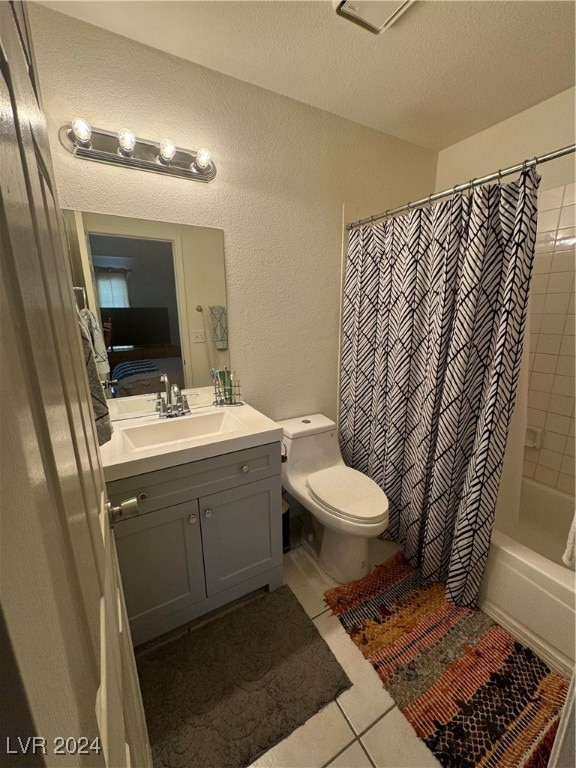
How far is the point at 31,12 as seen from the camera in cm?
110

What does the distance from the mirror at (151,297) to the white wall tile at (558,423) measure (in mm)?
1859

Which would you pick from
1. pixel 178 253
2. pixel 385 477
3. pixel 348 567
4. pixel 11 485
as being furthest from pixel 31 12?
pixel 348 567

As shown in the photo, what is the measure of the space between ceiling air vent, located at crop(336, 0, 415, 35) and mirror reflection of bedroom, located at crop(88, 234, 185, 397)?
108 centimetres

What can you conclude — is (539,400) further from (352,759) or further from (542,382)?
(352,759)

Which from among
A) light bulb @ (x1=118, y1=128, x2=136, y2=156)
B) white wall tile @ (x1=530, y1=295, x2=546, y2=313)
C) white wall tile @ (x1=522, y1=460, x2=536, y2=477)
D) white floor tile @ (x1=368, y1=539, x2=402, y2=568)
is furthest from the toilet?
light bulb @ (x1=118, y1=128, x2=136, y2=156)

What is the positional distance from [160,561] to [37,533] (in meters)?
1.21

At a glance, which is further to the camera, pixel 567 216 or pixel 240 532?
pixel 567 216

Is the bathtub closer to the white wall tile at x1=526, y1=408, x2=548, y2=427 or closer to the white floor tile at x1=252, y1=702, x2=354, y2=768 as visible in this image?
the white wall tile at x1=526, y1=408, x2=548, y2=427

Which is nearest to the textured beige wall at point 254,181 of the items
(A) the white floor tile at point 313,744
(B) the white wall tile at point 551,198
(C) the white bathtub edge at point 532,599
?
(B) the white wall tile at point 551,198

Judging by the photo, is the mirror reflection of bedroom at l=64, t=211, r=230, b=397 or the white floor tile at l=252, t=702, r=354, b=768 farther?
the mirror reflection of bedroom at l=64, t=211, r=230, b=397

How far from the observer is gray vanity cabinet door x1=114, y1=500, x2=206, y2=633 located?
114 cm

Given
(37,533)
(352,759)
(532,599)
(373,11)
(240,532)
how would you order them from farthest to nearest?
(240,532) → (532,599) → (373,11) → (352,759) → (37,533)

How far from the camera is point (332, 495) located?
60.2 inches

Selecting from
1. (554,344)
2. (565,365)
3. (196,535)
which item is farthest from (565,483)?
(196,535)
